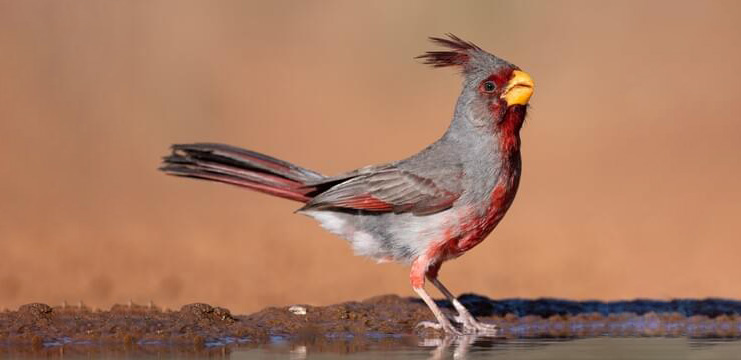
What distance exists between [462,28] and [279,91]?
9.00 ft

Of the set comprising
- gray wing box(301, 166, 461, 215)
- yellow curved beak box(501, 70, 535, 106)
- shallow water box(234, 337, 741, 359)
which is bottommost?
shallow water box(234, 337, 741, 359)

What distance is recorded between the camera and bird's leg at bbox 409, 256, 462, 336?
7633 millimetres

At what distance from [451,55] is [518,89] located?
449mm

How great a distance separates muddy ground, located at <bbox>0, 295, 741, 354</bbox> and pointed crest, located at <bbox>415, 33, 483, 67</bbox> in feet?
4.71

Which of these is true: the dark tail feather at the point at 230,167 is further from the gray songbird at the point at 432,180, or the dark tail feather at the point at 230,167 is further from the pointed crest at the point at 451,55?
the pointed crest at the point at 451,55

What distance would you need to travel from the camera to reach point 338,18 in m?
21.9

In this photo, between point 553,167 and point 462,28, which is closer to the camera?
point 553,167

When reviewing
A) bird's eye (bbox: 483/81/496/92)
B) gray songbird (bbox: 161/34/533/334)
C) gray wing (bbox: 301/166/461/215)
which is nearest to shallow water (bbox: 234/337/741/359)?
Answer: gray songbird (bbox: 161/34/533/334)

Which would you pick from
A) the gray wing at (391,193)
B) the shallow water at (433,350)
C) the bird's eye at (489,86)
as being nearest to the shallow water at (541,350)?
the shallow water at (433,350)

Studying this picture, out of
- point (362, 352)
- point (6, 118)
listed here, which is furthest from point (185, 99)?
point (362, 352)

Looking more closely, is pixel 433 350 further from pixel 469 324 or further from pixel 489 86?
pixel 489 86

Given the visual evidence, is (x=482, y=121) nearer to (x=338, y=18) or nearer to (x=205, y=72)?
(x=205, y=72)

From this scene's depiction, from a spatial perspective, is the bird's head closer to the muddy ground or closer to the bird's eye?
the bird's eye

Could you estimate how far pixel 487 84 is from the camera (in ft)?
27.2
